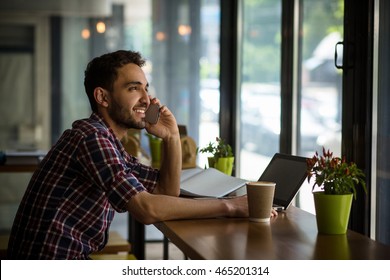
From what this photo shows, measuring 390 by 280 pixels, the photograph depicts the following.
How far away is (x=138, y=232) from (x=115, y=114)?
7.03 ft

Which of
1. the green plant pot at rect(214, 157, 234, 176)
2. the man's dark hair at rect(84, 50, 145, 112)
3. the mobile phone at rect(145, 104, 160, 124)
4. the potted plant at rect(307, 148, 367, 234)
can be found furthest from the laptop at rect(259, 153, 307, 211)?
the green plant pot at rect(214, 157, 234, 176)

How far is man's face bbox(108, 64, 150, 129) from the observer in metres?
2.53

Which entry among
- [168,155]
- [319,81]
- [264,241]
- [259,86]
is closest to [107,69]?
[168,155]

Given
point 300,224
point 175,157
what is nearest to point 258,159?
point 175,157

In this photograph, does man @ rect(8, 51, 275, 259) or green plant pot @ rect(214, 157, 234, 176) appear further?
green plant pot @ rect(214, 157, 234, 176)

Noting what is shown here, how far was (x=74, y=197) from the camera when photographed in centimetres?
230

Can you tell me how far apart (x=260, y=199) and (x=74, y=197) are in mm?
575

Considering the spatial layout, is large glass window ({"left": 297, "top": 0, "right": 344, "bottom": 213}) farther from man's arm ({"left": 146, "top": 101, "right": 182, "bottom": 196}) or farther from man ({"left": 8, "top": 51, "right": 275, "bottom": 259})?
man ({"left": 8, "top": 51, "right": 275, "bottom": 259})

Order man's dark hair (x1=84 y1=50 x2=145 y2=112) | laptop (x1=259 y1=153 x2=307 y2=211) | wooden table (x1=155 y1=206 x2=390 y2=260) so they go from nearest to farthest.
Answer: wooden table (x1=155 y1=206 x2=390 y2=260)
laptop (x1=259 y1=153 x2=307 y2=211)
man's dark hair (x1=84 y1=50 x2=145 y2=112)

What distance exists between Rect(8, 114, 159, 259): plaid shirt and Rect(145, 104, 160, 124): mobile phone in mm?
305

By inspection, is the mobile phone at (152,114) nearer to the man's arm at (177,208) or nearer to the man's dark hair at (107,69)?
the man's dark hair at (107,69)

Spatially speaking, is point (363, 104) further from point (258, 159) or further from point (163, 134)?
point (258, 159)

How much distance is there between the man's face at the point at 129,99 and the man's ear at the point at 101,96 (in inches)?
0.7

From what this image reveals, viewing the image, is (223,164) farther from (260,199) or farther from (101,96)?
(260,199)
